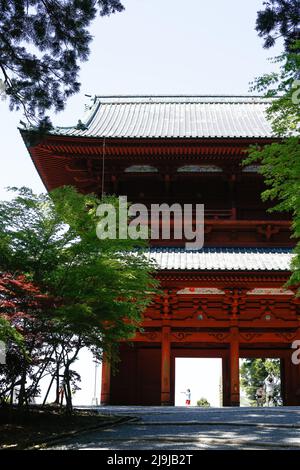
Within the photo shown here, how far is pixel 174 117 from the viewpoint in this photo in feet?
81.7

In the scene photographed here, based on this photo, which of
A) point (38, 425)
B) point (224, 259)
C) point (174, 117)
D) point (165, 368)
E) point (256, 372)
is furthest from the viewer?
point (256, 372)

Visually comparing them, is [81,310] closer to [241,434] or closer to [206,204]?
[241,434]

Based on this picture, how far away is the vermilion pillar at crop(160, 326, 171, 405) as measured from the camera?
52.4ft

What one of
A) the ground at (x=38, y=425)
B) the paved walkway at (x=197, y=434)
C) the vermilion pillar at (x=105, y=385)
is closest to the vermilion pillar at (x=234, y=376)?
the vermilion pillar at (x=105, y=385)

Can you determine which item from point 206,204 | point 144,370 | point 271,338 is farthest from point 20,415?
point 206,204

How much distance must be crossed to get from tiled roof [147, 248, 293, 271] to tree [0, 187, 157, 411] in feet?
17.5

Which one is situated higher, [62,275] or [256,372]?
[62,275]

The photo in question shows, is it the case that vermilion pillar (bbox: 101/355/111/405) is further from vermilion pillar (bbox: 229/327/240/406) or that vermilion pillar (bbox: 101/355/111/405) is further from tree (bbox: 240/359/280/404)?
tree (bbox: 240/359/280/404)

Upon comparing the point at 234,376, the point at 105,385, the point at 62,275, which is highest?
the point at 62,275

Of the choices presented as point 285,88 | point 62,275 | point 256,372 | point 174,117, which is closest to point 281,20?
point 285,88

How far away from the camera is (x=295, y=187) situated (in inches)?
343

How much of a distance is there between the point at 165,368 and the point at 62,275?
739 cm

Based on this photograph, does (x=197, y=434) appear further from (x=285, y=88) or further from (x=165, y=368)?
(x=165, y=368)
